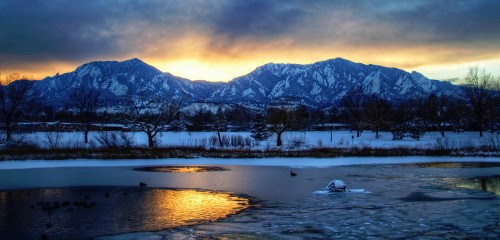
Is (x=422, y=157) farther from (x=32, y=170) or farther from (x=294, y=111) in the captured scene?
(x=32, y=170)

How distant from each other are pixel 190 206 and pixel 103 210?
3104 millimetres

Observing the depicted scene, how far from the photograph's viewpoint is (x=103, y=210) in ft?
47.9

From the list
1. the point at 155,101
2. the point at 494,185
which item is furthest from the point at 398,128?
the point at 494,185

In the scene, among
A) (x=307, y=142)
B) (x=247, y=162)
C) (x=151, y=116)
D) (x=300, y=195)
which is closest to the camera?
(x=300, y=195)

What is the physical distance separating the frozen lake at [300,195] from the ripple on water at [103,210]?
91 millimetres

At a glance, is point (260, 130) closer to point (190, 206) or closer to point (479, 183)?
point (479, 183)

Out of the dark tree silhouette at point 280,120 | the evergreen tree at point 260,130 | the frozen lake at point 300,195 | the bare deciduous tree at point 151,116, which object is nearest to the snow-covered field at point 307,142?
the evergreen tree at point 260,130

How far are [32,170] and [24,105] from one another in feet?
120

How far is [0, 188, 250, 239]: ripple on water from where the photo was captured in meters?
11.9

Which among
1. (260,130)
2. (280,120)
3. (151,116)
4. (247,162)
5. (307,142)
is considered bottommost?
(247,162)

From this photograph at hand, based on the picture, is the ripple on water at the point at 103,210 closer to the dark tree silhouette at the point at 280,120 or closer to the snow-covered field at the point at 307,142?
the snow-covered field at the point at 307,142

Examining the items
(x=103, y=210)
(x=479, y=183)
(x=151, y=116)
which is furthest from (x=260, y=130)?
(x=103, y=210)

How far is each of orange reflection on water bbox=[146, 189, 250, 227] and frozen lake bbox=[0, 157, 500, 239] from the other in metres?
0.21

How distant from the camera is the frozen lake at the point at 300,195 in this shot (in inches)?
458
